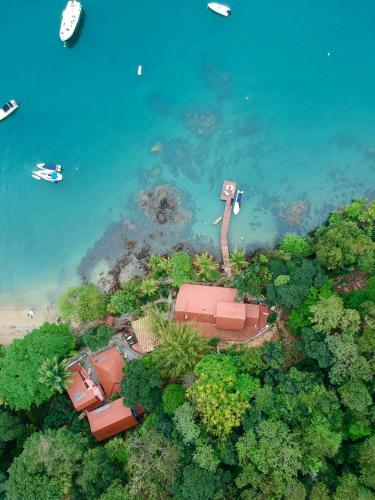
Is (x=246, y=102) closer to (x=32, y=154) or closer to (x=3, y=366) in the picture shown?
(x=32, y=154)

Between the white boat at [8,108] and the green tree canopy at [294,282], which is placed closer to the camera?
the green tree canopy at [294,282]

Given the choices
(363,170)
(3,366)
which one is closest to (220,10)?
(363,170)

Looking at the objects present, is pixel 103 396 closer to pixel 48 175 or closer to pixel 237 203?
pixel 237 203

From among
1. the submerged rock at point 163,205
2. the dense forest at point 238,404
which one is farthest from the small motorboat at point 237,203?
the dense forest at point 238,404

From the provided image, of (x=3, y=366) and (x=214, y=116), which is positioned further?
(x=214, y=116)

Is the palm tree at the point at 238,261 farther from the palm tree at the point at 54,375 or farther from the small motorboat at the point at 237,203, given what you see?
the palm tree at the point at 54,375

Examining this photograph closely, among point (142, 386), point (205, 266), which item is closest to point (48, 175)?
point (205, 266)
